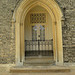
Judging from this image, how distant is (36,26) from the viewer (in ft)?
25.5

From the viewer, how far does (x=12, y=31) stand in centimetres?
523

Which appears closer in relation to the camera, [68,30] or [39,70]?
[39,70]

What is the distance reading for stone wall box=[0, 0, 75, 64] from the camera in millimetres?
5160

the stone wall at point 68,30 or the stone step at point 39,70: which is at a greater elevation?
the stone wall at point 68,30

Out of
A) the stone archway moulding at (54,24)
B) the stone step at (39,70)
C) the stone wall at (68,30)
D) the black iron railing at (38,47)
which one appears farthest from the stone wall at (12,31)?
the black iron railing at (38,47)

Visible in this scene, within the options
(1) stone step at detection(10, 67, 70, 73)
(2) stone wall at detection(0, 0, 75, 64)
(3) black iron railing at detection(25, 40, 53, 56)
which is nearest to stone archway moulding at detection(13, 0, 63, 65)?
(2) stone wall at detection(0, 0, 75, 64)

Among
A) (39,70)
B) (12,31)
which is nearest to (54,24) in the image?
(12,31)

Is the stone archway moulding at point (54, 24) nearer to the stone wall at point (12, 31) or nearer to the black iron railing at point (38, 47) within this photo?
the stone wall at point (12, 31)

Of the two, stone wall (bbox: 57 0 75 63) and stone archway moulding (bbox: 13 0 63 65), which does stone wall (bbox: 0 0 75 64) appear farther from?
stone archway moulding (bbox: 13 0 63 65)

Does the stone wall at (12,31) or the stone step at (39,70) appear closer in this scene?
the stone step at (39,70)

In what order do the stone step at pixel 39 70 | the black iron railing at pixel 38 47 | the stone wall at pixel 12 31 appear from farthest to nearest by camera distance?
the black iron railing at pixel 38 47, the stone wall at pixel 12 31, the stone step at pixel 39 70

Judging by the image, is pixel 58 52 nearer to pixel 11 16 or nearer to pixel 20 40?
pixel 20 40

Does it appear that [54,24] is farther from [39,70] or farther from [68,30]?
[39,70]

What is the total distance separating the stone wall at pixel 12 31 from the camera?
203 inches
